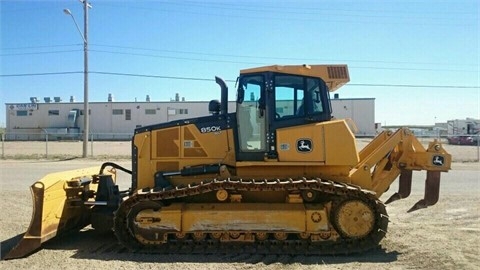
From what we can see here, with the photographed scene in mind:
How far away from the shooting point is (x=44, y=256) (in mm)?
5695

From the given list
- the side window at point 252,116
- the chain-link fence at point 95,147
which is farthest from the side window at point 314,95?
the chain-link fence at point 95,147

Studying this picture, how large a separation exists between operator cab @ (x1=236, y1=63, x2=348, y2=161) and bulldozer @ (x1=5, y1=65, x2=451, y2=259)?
17 mm

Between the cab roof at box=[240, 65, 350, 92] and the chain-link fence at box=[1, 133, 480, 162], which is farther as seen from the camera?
the chain-link fence at box=[1, 133, 480, 162]

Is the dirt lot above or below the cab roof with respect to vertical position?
below

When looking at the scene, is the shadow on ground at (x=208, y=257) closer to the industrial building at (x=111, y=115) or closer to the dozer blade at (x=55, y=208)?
the dozer blade at (x=55, y=208)

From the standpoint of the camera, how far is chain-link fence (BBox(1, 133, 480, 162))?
923 inches

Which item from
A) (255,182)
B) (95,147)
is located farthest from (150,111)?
(255,182)

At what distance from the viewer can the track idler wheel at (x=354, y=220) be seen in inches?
228

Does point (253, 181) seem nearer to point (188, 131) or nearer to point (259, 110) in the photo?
point (259, 110)

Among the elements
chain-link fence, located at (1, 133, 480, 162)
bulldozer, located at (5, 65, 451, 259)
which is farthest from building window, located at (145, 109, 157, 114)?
bulldozer, located at (5, 65, 451, 259)

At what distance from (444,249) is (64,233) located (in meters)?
6.49

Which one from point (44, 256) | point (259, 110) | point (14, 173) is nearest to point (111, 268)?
point (44, 256)

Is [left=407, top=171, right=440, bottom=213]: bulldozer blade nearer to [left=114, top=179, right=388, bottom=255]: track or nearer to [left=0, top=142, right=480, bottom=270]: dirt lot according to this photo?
[left=0, top=142, right=480, bottom=270]: dirt lot

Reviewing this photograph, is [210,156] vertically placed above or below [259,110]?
below
